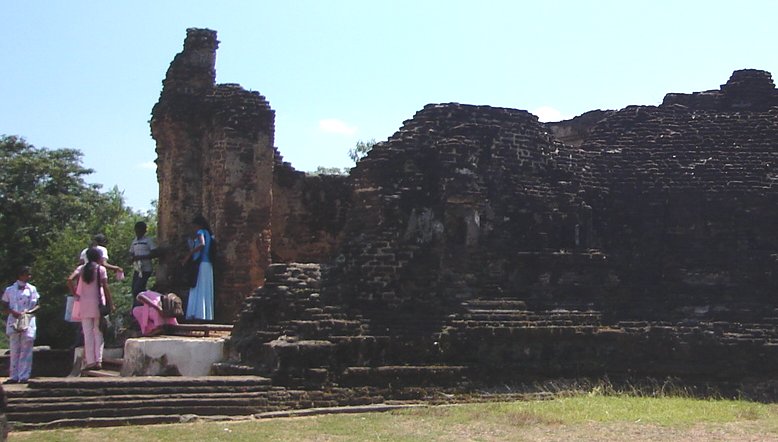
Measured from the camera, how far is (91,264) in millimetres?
12625

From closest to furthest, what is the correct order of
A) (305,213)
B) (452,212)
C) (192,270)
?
(452,212), (192,270), (305,213)

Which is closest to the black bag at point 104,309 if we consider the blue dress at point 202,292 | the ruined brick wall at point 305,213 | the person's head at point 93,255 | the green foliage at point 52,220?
the person's head at point 93,255

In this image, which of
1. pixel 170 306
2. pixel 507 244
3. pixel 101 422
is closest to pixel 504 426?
pixel 101 422

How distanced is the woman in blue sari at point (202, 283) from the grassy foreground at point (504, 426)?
457cm

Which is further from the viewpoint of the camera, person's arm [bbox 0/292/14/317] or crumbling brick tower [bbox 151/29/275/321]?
crumbling brick tower [bbox 151/29/275/321]

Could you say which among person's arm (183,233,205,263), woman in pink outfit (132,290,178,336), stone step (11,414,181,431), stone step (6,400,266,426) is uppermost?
person's arm (183,233,205,263)

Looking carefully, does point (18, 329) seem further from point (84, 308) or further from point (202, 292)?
point (202, 292)

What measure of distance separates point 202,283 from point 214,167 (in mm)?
2454

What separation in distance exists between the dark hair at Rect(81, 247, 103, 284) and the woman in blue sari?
10.8 feet

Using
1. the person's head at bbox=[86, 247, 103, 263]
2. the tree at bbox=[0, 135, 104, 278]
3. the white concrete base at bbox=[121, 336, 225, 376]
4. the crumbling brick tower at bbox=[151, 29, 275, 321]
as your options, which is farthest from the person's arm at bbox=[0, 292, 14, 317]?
the tree at bbox=[0, 135, 104, 278]

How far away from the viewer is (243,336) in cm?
1384

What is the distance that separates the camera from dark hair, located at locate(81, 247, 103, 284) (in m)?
12.5

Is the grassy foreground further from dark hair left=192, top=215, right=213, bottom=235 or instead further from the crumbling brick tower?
the crumbling brick tower

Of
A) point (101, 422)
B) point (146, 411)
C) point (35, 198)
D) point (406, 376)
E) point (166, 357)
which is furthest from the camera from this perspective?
point (35, 198)
